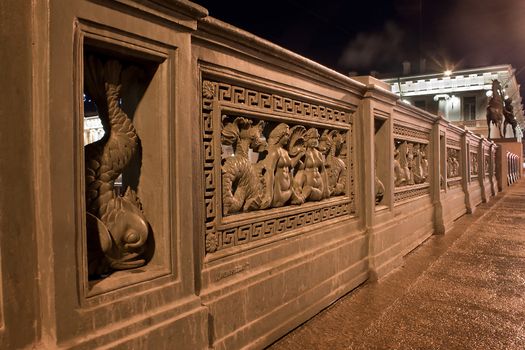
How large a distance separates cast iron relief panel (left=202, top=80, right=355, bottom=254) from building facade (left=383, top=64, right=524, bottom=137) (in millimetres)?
38166

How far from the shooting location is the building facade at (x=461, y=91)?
39.9 m

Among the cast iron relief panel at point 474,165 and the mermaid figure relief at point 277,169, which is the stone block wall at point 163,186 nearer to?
the mermaid figure relief at point 277,169

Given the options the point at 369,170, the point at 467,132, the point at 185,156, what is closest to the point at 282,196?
the point at 185,156

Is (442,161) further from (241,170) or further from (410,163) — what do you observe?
(241,170)

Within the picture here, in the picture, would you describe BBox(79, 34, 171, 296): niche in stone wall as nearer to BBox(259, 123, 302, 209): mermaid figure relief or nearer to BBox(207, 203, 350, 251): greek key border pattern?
BBox(207, 203, 350, 251): greek key border pattern

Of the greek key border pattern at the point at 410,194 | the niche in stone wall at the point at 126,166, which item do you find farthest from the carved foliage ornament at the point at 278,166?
the greek key border pattern at the point at 410,194

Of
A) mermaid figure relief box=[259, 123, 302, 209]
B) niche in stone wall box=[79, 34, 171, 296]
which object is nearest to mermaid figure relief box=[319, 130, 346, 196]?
mermaid figure relief box=[259, 123, 302, 209]

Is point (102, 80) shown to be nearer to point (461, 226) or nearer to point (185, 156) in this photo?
point (185, 156)

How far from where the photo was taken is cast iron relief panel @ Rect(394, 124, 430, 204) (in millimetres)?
5475

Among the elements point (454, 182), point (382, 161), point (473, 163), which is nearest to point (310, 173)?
point (382, 161)

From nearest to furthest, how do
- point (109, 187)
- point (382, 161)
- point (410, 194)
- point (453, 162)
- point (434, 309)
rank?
point (109, 187)
point (434, 309)
point (382, 161)
point (410, 194)
point (453, 162)

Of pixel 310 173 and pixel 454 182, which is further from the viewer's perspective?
pixel 454 182

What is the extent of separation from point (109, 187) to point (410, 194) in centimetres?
479

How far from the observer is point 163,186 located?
205cm
